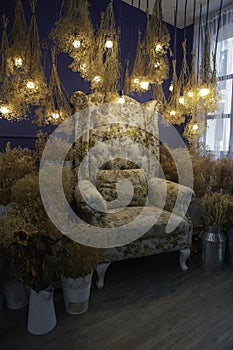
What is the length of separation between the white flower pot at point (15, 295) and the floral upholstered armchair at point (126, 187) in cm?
46

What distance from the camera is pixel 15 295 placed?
4.53ft

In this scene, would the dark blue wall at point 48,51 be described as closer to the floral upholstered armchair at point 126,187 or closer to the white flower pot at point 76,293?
the floral upholstered armchair at point 126,187

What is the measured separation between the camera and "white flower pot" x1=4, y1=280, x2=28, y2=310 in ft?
4.46

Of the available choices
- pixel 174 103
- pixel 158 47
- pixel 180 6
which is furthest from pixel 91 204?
pixel 180 6

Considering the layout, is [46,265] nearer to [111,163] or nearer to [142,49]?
[111,163]

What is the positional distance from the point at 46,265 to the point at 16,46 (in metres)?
1.60

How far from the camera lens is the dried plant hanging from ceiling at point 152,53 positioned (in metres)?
1.95

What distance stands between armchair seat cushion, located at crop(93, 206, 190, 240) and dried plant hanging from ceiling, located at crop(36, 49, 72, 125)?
1.28 meters

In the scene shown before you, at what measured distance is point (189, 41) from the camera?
3.67 meters

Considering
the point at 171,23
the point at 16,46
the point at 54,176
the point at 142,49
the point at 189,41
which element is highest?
the point at 171,23

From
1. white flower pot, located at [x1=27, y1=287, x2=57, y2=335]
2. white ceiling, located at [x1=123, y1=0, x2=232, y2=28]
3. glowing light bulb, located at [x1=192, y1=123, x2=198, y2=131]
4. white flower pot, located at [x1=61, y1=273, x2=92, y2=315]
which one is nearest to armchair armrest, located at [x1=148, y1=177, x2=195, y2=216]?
white flower pot, located at [x1=61, y1=273, x2=92, y2=315]

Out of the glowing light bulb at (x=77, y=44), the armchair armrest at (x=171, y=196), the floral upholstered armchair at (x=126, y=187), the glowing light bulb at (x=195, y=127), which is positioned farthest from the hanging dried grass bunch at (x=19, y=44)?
the glowing light bulb at (x=195, y=127)

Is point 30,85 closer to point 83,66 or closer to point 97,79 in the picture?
point 83,66

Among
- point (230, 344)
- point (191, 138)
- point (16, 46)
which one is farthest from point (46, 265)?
point (191, 138)
